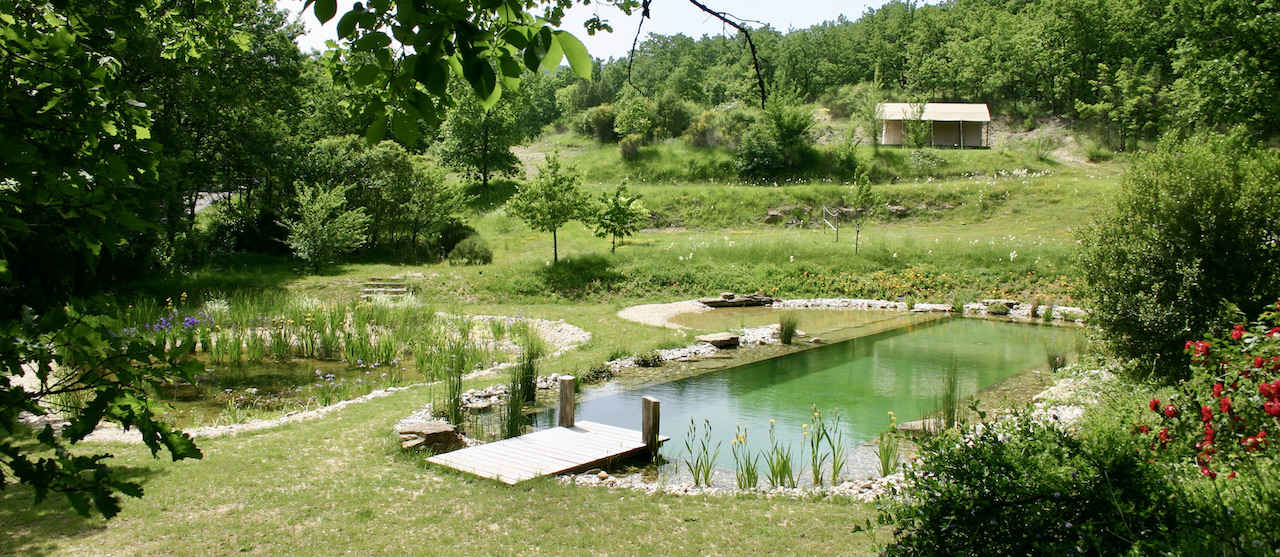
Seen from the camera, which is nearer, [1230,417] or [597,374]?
[1230,417]

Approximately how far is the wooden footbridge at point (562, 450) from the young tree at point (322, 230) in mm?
13360

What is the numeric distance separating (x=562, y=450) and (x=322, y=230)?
14187 mm

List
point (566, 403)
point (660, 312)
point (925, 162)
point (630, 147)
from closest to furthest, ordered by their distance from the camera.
Result: point (566, 403) → point (660, 312) → point (925, 162) → point (630, 147)

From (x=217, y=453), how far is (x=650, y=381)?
5.81 m

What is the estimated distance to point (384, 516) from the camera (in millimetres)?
5074

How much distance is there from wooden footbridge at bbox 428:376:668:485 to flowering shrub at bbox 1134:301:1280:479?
391cm

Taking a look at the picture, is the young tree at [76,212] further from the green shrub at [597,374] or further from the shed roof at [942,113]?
the shed roof at [942,113]

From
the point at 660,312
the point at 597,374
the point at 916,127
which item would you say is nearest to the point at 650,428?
the point at 597,374

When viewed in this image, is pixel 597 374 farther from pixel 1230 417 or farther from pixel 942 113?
pixel 942 113

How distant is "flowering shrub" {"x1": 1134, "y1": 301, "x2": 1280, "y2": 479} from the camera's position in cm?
408

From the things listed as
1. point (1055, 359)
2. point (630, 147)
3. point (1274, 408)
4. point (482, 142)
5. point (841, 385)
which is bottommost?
point (841, 385)

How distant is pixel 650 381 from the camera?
10.8m

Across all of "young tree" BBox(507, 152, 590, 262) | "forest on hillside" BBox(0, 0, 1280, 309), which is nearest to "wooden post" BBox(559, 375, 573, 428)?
"forest on hillside" BBox(0, 0, 1280, 309)

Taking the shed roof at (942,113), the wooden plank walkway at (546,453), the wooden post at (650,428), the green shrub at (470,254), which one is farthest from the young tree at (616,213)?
the shed roof at (942,113)
